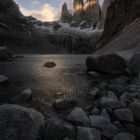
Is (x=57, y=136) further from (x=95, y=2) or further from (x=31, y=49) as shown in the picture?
(x=95, y=2)

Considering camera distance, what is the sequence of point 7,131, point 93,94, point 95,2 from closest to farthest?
point 7,131
point 93,94
point 95,2

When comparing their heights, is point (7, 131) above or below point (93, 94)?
below

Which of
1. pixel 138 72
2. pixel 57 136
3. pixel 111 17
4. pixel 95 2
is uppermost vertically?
pixel 95 2

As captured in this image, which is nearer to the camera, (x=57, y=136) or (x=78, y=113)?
(x=57, y=136)

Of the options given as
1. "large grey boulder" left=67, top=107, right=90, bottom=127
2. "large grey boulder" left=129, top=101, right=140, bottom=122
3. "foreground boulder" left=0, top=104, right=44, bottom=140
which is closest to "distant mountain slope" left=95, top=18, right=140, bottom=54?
"large grey boulder" left=129, top=101, right=140, bottom=122

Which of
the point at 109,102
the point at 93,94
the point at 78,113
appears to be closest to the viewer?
the point at 78,113

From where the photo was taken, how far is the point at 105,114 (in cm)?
509

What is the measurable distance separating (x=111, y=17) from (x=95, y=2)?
14168 cm

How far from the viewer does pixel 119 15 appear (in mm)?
54219

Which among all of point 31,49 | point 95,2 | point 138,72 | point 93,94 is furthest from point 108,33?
point 95,2

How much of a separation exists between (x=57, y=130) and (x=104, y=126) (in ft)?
3.85

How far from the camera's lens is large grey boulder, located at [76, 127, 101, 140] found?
158 inches

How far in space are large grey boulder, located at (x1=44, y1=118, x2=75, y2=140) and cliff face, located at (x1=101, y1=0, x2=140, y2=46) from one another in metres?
44.8

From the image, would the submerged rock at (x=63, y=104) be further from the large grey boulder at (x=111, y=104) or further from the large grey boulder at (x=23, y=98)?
the large grey boulder at (x=23, y=98)
